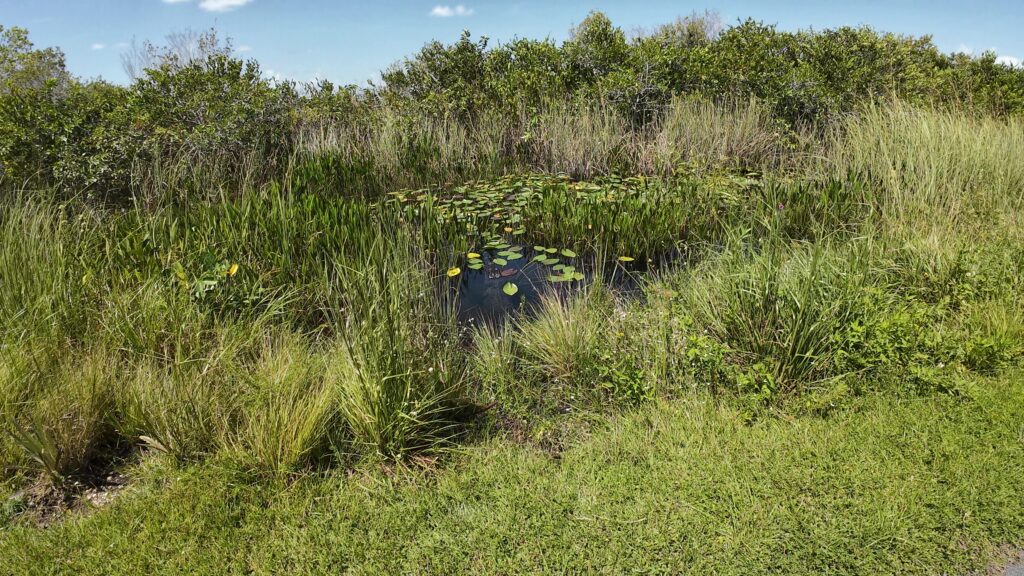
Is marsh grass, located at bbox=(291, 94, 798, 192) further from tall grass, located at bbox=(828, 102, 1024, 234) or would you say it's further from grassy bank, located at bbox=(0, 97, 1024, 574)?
grassy bank, located at bbox=(0, 97, 1024, 574)

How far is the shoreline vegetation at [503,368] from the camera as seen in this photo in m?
2.28

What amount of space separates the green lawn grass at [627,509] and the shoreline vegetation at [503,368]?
1 centimetres

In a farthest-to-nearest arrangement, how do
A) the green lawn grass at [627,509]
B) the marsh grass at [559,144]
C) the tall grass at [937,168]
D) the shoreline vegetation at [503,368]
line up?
the marsh grass at [559,144] → the tall grass at [937,168] → the shoreline vegetation at [503,368] → the green lawn grass at [627,509]

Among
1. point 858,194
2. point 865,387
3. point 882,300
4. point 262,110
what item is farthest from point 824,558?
point 262,110

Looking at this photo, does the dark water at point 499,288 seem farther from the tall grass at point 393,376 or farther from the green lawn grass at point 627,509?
the green lawn grass at point 627,509

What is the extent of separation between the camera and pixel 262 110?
6.48m

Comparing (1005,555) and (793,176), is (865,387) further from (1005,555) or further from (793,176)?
(793,176)

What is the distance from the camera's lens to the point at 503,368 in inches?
131

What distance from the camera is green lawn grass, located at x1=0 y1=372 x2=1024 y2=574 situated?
7.11ft

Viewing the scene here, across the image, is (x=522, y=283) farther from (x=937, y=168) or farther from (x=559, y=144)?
(x=937, y=168)

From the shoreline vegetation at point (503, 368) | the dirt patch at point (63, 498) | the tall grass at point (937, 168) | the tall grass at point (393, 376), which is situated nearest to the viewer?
the shoreline vegetation at point (503, 368)

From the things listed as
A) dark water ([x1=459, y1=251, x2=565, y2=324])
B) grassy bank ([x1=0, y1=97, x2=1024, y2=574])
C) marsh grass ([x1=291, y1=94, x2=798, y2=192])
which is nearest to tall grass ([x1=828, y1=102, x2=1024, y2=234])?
grassy bank ([x1=0, y1=97, x2=1024, y2=574])

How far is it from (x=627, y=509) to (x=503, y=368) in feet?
3.92

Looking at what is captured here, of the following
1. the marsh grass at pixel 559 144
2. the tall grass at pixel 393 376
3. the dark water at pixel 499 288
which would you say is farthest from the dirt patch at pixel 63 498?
the marsh grass at pixel 559 144
